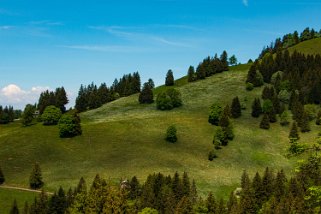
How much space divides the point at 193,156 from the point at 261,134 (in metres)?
33.8

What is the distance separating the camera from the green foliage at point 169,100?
181m

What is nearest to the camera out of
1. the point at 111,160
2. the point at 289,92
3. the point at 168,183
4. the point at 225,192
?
the point at 168,183

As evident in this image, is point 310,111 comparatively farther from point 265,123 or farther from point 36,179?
Result: point 36,179

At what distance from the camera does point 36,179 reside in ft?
364

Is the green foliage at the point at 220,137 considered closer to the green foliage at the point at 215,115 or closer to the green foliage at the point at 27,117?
the green foliage at the point at 215,115

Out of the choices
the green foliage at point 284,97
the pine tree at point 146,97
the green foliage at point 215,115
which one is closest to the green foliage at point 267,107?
the green foliage at point 284,97

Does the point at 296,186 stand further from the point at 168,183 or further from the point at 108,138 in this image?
the point at 108,138

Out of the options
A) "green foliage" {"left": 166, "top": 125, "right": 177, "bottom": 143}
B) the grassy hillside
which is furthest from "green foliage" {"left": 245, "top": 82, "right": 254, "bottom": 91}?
"green foliage" {"left": 166, "top": 125, "right": 177, "bottom": 143}

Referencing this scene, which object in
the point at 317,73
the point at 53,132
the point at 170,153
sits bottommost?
the point at 170,153

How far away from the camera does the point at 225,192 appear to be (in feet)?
368

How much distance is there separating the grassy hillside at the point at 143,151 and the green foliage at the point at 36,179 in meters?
2.27

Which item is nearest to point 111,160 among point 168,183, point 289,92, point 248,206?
point 168,183

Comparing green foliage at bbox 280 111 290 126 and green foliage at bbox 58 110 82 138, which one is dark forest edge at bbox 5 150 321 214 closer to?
green foliage at bbox 58 110 82 138

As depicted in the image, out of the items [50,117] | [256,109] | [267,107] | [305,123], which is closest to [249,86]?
[256,109]
